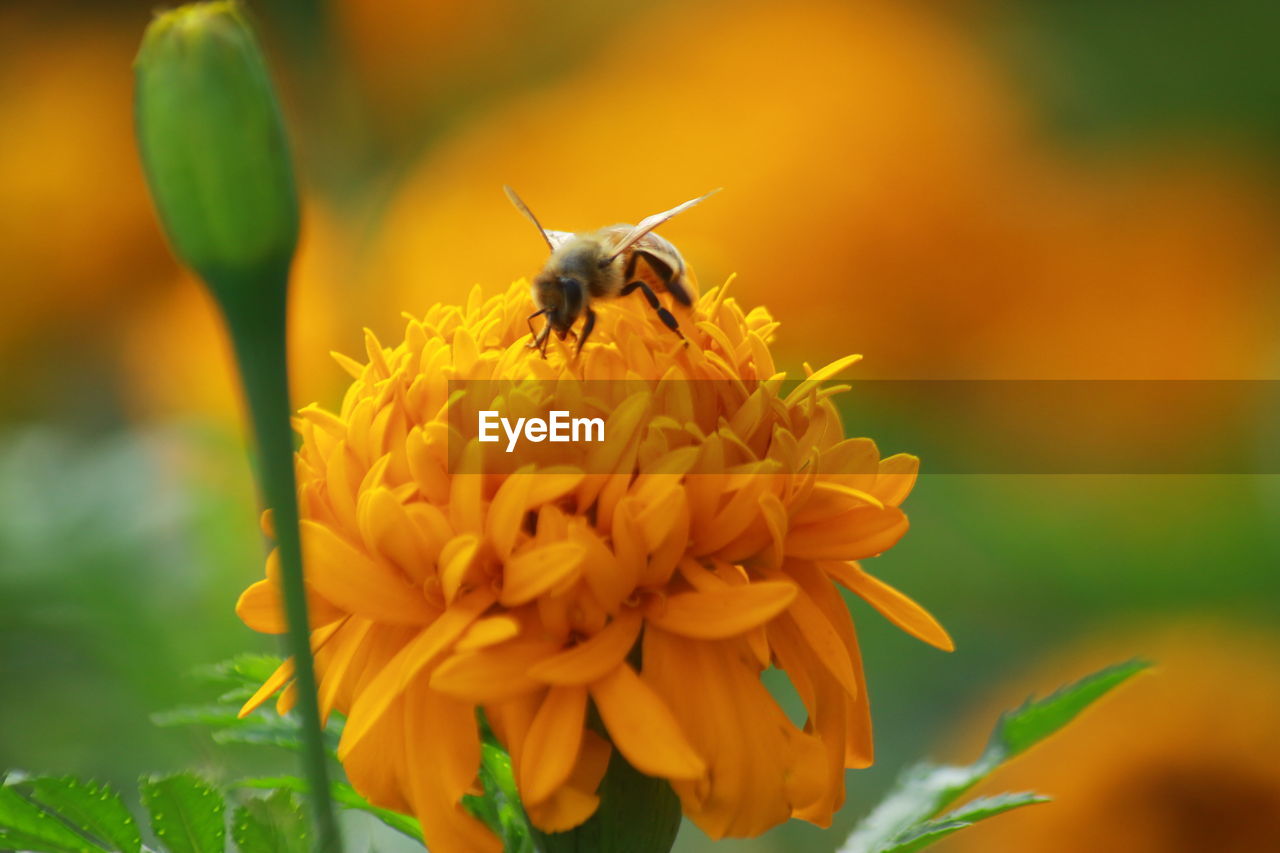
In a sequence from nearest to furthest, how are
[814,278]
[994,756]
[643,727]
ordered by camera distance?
[643,727] → [994,756] → [814,278]

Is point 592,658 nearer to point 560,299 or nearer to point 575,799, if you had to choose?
point 575,799

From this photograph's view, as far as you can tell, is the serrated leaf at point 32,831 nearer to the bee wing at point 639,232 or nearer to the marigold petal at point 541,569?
the marigold petal at point 541,569

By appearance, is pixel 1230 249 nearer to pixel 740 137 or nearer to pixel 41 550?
pixel 740 137

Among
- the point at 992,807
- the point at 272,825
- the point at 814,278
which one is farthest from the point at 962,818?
the point at 814,278

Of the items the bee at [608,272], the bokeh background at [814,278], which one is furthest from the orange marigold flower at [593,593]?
the bokeh background at [814,278]

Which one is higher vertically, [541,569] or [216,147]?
[216,147]

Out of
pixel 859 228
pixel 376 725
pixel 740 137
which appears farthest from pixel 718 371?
pixel 740 137

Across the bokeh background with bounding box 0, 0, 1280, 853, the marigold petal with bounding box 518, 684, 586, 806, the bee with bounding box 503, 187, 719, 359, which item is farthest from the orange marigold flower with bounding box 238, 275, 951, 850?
the bokeh background with bounding box 0, 0, 1280, 853

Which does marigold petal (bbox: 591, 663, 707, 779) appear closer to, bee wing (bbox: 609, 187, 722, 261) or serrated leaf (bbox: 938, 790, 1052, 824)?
serrated leaf (bbox: 938, 790, 1052, 824)
